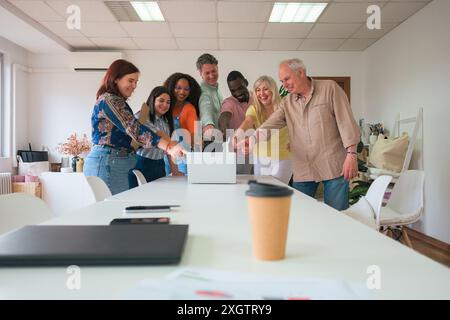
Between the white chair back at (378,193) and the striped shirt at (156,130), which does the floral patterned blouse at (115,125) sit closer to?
the striped shirt at (156,130)

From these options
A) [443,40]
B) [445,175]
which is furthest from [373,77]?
[445,175]

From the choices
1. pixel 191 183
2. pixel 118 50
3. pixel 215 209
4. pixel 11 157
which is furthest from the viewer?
pixel 118 50

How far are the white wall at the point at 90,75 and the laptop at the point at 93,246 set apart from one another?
5.27 metres

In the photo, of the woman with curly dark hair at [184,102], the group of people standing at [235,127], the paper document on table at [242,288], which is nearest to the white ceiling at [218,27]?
the group of people standing at [235,127]

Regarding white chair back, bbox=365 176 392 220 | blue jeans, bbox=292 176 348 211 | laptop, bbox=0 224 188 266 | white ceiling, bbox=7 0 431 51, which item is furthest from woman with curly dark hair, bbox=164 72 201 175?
laptop, bbox=0 224 188 266

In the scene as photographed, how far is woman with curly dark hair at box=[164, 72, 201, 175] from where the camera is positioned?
8.77ft

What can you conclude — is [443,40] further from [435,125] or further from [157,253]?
[157,253]

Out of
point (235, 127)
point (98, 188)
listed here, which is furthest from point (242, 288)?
point (235, 127)

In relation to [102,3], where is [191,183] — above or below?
below

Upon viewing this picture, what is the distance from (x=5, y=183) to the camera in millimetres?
4750

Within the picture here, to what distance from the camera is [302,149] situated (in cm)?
243

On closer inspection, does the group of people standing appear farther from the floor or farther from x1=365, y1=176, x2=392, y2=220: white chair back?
the floor

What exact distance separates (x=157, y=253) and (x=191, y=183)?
150cm
